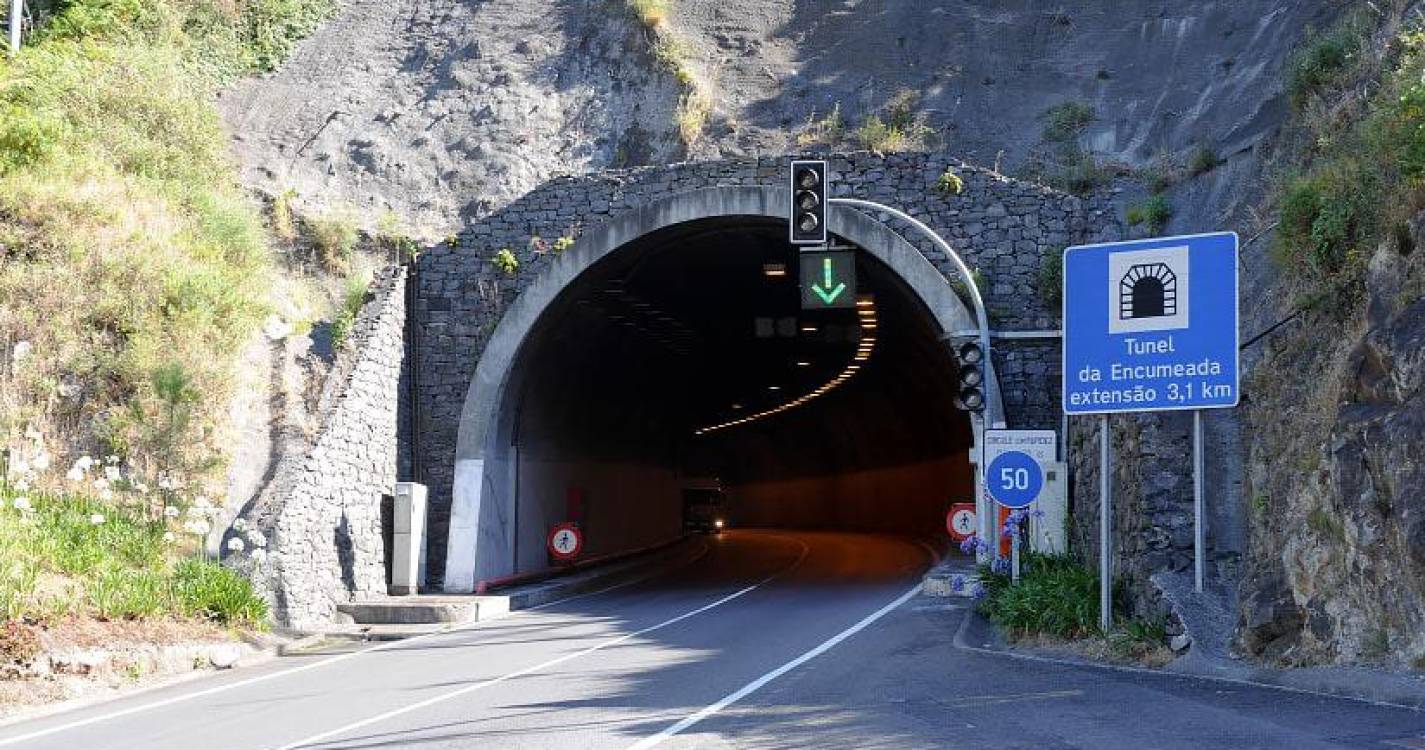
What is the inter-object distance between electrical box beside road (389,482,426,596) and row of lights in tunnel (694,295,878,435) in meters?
9.78

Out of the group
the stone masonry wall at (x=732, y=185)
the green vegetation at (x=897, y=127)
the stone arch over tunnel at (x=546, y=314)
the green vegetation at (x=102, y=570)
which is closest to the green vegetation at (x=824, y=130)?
the green vegetation at (x=897, y=127)

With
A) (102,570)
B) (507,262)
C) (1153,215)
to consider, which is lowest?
(102,570)

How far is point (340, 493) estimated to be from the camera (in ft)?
71.9

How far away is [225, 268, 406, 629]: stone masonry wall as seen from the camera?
19469mm

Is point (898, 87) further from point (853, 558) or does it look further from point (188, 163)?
point (188, 163)

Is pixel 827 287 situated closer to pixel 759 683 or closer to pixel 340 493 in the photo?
pixel 759 683

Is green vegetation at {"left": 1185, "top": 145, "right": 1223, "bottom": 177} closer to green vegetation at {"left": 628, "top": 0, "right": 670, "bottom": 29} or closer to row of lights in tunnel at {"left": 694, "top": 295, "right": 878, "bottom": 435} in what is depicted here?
row of lights in tunnel at {"left": 694, "top": 295, "right": 878, "bottom": 435}

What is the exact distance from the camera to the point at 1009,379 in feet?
76.5

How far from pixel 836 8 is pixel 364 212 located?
16.6 meters

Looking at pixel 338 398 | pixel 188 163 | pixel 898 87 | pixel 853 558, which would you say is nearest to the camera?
pixel 338 398

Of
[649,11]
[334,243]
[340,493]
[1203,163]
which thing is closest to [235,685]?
[340,493]

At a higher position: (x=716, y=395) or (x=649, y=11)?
(x=649, y=11)

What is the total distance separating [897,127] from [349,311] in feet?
57.7

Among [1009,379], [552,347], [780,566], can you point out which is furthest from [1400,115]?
[780,566]
